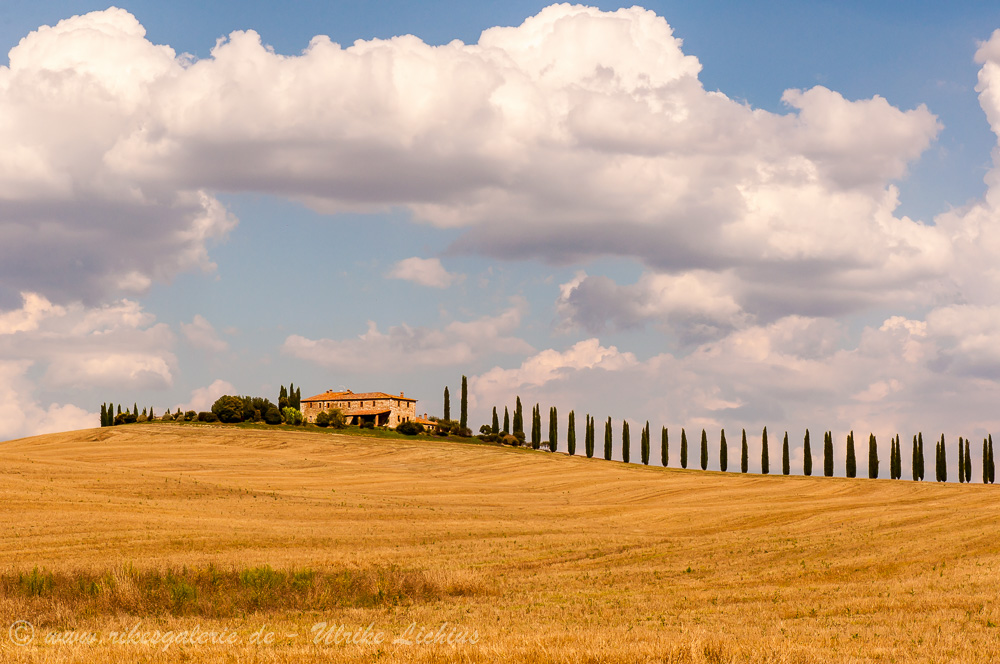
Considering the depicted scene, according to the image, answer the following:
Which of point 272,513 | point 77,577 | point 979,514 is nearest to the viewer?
point 77,577

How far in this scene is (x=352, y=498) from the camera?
60781 mm

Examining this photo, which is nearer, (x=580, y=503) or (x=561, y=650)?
(x=561, y=650)

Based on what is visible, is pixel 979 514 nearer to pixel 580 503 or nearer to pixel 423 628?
pixel 580 503

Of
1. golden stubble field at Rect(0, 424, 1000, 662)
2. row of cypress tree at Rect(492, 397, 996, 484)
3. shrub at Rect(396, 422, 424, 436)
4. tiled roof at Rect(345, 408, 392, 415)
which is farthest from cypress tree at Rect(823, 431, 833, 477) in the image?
tiled roof at Rect(345, 408, 392, 415)

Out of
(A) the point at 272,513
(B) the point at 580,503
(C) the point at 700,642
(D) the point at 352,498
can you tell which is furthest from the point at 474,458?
(C) the point at 700,642

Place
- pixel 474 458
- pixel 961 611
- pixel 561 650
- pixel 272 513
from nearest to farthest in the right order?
1. pixel 561 650
2. pixel 961 611
3. pixel 272 513
4. pixel 474 458

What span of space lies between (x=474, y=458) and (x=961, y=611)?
291ft

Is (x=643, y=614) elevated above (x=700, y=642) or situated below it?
below

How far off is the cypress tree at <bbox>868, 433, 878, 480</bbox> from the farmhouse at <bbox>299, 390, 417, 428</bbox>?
255 ft

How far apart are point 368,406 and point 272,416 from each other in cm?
2868

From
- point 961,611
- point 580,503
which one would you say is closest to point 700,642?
point 961,611

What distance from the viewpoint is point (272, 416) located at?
5335 inches

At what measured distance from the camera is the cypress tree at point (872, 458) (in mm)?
116812

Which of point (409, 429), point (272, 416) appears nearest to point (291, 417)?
point (272, 416)
